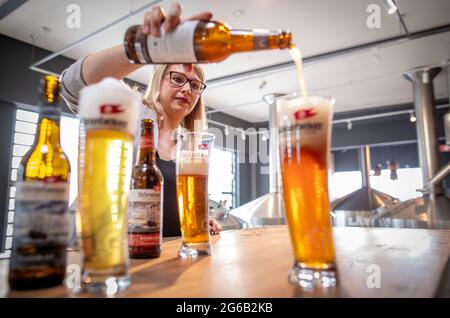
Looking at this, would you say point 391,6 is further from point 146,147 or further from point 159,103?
point 146,147

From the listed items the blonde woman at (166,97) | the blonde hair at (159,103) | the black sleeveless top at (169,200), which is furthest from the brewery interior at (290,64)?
the black sleeveless top at (169,200)

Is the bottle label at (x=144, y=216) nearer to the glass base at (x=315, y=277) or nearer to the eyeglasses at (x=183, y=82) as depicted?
the glass base at (x=315, y=277)

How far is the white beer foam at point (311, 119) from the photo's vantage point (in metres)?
0.50

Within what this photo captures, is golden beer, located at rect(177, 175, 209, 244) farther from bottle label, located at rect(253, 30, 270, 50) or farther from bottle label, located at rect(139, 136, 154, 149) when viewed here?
bottle label, located at rect(253, 30, 270, 50)

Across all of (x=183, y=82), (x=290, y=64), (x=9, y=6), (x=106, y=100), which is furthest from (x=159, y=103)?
(x=290, y=64)

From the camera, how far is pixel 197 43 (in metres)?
0.63

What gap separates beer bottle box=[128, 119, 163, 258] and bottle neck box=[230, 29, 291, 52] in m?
0.24

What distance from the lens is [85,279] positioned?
18.3 inches

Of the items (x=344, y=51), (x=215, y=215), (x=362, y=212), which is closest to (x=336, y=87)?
(x=344, y=51)

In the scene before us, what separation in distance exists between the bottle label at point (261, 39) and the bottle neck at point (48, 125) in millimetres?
367

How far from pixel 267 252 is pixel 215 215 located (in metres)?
2.52

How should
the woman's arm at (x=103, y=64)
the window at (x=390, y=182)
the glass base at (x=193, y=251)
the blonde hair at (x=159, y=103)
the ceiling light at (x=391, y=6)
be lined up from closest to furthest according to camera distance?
the glass base at (x=193, y=251), the woman's arm at (x=103, y=64), the blonde hair at (x=159, y=103), the ceiling light at (x=391, y=6), the window at (x=390, y=182)

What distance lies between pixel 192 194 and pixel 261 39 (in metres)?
0.34

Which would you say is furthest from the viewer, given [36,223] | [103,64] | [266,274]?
[103,64]
